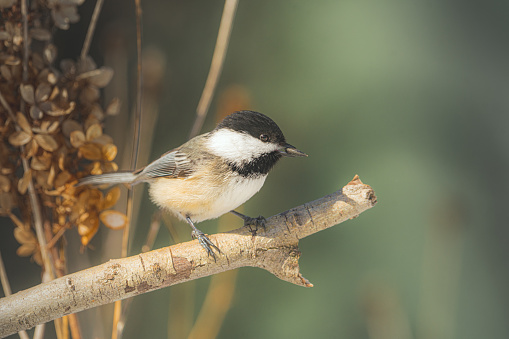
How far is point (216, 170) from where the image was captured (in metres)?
0.77

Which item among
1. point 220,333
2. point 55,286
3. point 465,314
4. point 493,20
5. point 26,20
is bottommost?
point 220,333

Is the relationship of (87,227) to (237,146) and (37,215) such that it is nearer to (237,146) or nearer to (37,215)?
(37,215)

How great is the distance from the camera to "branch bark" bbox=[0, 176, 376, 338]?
66 centimetres

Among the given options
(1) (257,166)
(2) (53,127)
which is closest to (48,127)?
(2) (53,127)

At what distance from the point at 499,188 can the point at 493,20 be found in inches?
19.2

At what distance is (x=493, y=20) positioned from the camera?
1300 mm

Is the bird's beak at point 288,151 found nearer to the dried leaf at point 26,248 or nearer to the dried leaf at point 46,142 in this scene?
the dried leaf at point 46,142

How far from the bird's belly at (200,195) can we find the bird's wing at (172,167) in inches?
0.5

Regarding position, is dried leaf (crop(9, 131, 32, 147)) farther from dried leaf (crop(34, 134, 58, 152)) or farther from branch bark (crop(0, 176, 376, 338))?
branch bark (crop(0, 176, 376, 338))

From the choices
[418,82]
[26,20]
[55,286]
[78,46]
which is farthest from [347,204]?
[78,46]

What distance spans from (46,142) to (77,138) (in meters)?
0.05

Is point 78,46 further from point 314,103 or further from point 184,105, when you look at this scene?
point 314,103

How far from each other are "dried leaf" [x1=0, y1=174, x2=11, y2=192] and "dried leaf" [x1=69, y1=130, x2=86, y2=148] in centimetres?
12

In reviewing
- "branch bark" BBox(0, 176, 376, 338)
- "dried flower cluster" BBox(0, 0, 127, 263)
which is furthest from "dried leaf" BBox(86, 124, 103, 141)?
"branch bark" BBox(0, 176, 376, 338)
